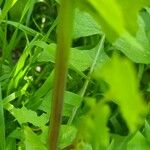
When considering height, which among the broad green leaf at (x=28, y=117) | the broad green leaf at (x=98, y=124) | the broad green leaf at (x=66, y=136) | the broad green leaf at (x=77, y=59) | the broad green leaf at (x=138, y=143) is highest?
the broad green leaf at (x=98, y=124)

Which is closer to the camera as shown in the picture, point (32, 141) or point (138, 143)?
point (32, 141)

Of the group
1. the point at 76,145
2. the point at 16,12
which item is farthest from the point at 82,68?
the point at 76,145

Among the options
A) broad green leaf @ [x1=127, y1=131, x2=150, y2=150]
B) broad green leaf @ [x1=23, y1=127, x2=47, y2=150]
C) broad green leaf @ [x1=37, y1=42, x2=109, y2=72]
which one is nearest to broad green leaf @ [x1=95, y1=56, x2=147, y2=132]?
broad green leaf @ [x1=23, y1=127, x2=47, y2=150]

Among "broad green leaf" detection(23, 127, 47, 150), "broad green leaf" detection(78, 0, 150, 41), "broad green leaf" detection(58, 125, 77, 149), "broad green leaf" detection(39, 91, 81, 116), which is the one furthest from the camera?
"broad green leaf" detection(39, 91, 81, 116)

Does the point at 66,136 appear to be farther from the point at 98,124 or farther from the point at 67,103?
the point at 98,124

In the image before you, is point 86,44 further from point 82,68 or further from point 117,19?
point 117,19

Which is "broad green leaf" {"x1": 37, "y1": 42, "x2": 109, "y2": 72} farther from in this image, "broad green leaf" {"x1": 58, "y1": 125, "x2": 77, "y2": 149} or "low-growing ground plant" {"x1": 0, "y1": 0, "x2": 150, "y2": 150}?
"broad green leaf" {"x1": 58, "y1": 125, "x2": 77, "y2": 149}

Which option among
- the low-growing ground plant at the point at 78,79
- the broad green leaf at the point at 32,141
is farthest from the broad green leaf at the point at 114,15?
the broad green leaf at the point at 32,141

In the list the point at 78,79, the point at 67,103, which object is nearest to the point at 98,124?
the point at 67,103

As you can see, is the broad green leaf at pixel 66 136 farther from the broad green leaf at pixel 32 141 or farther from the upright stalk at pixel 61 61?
the upright stalk at pixel 61 61
